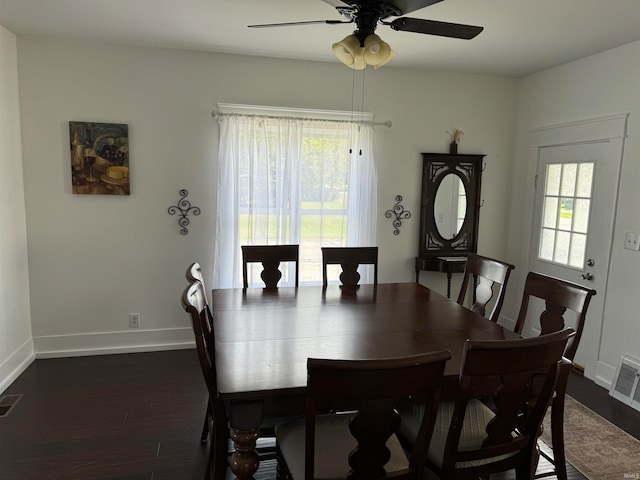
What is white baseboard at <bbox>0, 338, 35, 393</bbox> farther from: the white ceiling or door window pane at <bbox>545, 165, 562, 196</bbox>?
door window pane at <bbox>545, 165, 562, 196</bbox>

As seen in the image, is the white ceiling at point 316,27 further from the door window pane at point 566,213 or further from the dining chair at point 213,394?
the dining chair at point 213,394

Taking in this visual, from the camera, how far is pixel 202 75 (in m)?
3.63

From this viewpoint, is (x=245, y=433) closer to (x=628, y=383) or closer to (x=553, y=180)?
(x=628, y=383)

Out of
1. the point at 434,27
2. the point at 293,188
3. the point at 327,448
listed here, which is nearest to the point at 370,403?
the point at 327,448

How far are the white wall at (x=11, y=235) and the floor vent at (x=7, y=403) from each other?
15cm

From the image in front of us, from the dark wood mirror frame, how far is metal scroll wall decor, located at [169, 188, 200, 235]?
2.12 meters

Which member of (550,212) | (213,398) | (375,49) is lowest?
(213,398)

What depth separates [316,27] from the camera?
295 centimetres

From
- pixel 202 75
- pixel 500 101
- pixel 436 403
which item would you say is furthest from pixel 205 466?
pixel 500 101

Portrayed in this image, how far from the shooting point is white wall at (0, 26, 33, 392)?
3072 mm

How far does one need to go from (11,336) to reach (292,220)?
2.31m

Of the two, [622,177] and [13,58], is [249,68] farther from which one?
[622,177]

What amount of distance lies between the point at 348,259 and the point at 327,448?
1.71 meters

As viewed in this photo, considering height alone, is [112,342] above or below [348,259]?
below
